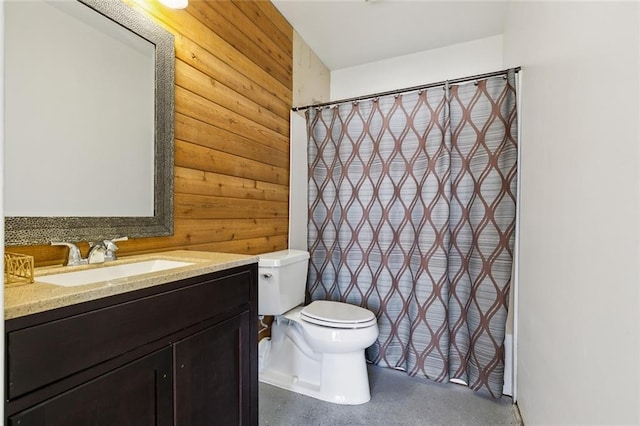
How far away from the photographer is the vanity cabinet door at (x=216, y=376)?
3.27 ft

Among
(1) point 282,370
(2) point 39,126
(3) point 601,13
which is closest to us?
(3) point 601,13

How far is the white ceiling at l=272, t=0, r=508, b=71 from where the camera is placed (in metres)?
2.07

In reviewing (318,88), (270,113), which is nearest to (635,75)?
(270,113)

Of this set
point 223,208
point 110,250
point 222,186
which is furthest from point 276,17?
point 110,250

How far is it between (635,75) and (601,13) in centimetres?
26

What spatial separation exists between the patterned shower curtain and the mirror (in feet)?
3.65

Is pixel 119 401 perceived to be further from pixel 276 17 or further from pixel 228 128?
pixel 276 17

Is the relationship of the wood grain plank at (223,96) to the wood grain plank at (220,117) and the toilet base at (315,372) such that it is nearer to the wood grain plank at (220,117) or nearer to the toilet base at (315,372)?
the wood grain plank at (220,117)

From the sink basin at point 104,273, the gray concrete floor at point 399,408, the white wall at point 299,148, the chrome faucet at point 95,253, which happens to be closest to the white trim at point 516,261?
the gray concrete floor at point 399,408

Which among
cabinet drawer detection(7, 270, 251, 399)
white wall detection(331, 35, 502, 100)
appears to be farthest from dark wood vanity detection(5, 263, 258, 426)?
white wall detection(331, 35, 502, 100)

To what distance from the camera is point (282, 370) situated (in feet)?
6.53

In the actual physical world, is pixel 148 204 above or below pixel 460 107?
below

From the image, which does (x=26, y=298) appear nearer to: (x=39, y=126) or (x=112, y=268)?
(x=112, y=268)

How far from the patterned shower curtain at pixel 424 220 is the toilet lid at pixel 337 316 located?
0.25m
